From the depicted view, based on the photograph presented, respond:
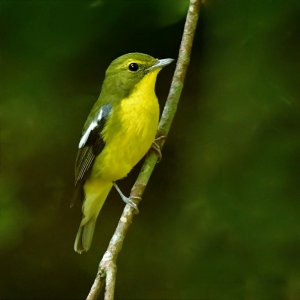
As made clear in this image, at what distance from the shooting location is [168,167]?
147 cm

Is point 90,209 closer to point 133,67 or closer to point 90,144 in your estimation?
point 90,144

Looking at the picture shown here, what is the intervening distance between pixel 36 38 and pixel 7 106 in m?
0.15

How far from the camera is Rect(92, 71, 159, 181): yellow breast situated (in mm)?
1400

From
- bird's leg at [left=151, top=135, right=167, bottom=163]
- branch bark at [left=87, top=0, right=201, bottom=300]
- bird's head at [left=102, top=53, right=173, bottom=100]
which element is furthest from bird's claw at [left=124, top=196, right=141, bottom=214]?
bird's head at [left=102, top=53, right=173, bottom=100]

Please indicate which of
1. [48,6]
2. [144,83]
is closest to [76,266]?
[144,83]

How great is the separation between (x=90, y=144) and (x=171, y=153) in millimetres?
163

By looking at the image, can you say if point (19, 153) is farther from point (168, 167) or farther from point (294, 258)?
point (294, 258)

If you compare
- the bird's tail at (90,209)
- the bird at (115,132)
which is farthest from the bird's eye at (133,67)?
the bird's tail at (90,209)

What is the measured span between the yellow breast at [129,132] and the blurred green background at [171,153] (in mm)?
63

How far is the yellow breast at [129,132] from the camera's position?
140 cm

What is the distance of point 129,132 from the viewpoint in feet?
4.72

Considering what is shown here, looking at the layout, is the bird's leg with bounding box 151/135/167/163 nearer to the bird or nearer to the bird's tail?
the bird

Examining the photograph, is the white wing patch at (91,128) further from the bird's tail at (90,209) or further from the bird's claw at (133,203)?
the bird's claw at (133,203)

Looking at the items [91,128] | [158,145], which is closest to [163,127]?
[158,145]
